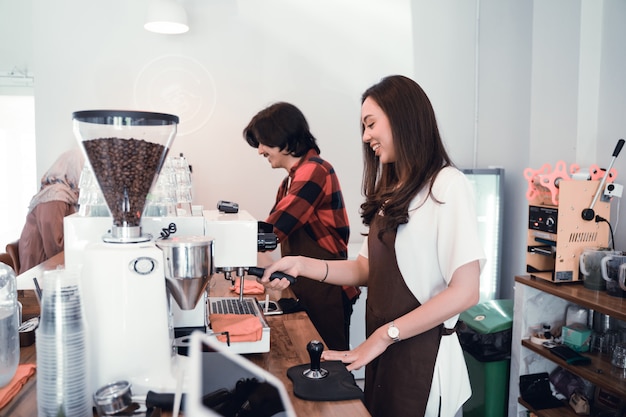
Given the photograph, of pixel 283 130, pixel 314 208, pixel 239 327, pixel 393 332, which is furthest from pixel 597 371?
pixel 283 130

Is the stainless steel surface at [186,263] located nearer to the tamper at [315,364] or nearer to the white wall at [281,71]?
the tamper at [315,364]

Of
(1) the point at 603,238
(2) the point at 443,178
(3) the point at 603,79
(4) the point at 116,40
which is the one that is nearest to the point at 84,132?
(2) the point at 443,178

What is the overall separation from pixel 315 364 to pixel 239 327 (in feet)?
0.82

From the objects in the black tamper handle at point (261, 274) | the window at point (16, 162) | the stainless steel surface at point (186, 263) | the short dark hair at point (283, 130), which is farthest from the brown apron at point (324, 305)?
the window at point (16, 162)

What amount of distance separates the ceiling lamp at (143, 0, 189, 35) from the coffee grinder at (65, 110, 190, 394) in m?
2.47

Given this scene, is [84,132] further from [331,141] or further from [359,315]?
[331,141]

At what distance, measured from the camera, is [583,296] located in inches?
82.4

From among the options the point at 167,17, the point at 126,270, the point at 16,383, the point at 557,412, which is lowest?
the point at 557,412

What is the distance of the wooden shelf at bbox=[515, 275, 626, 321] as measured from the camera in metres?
1.88

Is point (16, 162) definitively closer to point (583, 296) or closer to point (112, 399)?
point (112, 399)

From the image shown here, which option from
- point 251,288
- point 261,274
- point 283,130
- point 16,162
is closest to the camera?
point 261,274

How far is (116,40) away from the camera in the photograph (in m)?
3.57

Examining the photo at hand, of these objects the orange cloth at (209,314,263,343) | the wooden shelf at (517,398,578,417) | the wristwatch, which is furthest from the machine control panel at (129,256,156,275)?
the wooden shelf at (517,398,578,417)

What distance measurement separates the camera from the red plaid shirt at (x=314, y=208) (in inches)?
86.0
